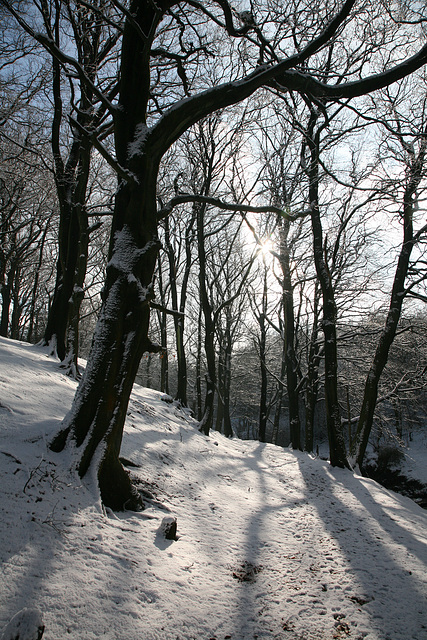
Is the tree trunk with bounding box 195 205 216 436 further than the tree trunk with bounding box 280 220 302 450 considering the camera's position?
No

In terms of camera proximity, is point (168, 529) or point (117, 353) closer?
point (168, 529)

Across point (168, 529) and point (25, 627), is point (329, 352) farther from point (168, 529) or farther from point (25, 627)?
point (25, 627)

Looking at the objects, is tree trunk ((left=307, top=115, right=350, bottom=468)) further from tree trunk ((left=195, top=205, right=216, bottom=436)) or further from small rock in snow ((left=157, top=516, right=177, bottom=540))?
small rock in snow ((left=157, top=516, right=177, bottom=540))

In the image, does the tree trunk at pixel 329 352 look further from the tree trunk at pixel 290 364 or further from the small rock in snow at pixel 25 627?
the small rock in snow at pixel 25 627

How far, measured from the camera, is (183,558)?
9.18ft

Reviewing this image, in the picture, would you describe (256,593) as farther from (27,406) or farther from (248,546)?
(27,406)

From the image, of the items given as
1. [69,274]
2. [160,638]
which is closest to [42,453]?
[160,638]

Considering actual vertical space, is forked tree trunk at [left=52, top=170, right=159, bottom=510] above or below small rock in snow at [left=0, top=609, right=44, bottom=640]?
above

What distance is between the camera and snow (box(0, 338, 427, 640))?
1.99 m

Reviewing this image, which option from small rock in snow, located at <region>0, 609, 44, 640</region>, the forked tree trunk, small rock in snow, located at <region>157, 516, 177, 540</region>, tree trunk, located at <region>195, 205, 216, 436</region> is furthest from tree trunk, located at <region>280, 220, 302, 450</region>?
small rock in snow, located at <region>0, 609, 44, 640</region>

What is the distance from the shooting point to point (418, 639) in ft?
7.07

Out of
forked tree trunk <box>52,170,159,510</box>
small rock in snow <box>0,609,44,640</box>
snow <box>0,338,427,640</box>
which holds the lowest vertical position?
snow <box>0,338,427,640</box>

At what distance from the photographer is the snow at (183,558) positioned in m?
1.99

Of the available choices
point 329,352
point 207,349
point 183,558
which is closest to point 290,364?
point 207,349
